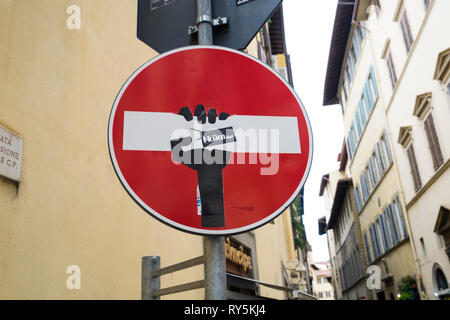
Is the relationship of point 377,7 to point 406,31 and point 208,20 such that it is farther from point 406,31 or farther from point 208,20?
point 208,20

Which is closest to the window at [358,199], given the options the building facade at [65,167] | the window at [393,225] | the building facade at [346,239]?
the building facade at [346,239]

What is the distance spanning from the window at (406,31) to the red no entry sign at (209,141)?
1381 cm

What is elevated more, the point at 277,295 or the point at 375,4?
the point at 375,4

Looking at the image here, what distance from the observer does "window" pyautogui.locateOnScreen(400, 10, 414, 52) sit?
14248 millimetres

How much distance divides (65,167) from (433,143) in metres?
11.6

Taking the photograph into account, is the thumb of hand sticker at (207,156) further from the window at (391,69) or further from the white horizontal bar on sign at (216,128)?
the window at (391,69)

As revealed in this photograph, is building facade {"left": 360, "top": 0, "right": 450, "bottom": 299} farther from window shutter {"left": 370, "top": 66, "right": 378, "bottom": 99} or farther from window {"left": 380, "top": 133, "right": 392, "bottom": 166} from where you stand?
window shutter {"left": 370, "top": 66, "right": 378, "bottom": 99}

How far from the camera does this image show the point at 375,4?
18812 mm

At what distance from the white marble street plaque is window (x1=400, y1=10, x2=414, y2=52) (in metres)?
13.5

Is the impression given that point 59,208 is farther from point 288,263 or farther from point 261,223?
point 288,263

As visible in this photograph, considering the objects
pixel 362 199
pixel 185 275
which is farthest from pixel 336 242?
Answer: pixel 185 275

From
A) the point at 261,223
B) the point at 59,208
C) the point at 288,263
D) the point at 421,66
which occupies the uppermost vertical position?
the point at 421,66

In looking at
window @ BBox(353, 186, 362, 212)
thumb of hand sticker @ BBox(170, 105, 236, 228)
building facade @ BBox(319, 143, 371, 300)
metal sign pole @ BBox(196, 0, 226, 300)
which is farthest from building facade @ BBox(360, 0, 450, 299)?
building facade @ BBox(319, 143, 371, 300)
